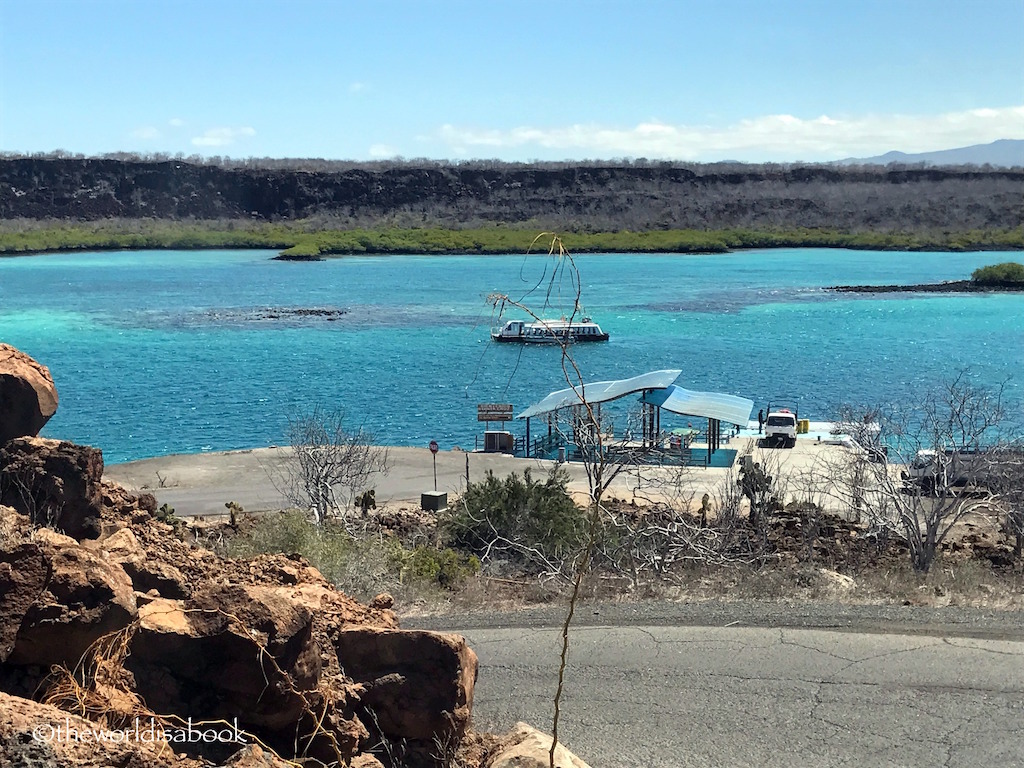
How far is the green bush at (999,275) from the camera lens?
90312mm

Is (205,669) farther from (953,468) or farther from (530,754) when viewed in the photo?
(953,468)

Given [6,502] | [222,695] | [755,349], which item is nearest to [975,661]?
[222,695]

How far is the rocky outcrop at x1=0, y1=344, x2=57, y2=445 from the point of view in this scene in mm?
6973

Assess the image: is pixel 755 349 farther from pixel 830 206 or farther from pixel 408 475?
pixel 830 206

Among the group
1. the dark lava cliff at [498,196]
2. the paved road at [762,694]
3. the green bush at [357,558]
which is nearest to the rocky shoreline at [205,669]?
the paved road at [762,694]

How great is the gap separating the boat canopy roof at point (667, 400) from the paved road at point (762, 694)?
21.3 metres

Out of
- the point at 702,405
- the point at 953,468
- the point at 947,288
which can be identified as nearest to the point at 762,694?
the point at 953,468

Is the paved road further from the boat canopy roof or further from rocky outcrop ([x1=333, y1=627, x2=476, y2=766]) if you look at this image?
the boat canopy roof

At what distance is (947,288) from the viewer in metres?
88.6

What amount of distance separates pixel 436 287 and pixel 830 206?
257 feet

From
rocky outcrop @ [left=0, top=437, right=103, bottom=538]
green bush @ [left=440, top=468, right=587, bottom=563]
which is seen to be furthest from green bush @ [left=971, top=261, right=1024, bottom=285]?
rocky outcrop @ [left=0, top=437, right=103, bottom=538]

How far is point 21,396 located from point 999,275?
310 ft

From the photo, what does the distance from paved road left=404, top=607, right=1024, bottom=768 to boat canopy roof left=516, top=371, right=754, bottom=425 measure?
21.3 m

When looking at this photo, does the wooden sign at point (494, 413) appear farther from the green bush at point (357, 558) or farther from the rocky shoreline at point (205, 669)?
the rocky shoreline at point (205, 669)
